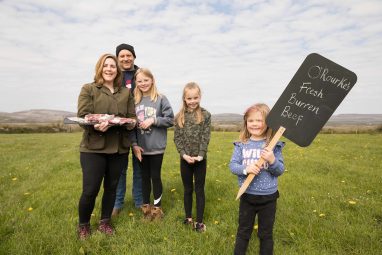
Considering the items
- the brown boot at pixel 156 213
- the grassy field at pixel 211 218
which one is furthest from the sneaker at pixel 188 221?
the brown boot at pixel 156 213

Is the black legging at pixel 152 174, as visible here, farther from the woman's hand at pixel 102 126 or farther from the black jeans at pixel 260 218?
the black jeans at pixel 260 218

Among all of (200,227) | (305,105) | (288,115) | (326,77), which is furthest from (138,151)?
(326,77)

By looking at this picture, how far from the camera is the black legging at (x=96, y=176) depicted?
14.6ft

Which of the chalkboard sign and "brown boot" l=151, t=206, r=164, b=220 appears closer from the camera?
the chalkboard sign

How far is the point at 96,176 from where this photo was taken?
446 cm

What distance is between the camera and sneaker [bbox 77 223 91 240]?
4.57 meters

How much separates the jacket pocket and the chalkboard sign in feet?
7.68

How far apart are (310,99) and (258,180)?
113cm

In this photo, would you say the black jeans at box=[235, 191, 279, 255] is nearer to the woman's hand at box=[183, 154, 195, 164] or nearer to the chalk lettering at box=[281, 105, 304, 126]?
the chalk lettering at box=[281, 105, 304, 126]

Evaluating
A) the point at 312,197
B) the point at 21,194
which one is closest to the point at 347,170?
the point at 312,197

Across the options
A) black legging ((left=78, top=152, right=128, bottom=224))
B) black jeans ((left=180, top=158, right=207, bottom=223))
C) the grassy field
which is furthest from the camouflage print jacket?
the grassy field

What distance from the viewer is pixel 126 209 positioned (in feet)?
19.4

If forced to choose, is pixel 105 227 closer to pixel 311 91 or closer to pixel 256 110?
pixel 256 110

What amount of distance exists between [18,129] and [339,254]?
128ft
